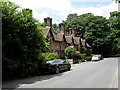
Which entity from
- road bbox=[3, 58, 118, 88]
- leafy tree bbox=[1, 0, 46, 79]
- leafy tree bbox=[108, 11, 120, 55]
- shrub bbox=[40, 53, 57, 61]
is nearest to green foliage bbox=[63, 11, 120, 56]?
leafy tree bbox=[108, 11, 120, 55]

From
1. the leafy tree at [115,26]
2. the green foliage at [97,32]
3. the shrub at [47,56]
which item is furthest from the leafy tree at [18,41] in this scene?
the green foliage at [97,32]

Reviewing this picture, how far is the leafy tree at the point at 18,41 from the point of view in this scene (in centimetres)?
1305

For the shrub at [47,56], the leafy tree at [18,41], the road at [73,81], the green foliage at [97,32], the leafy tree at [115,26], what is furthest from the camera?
the green foliage at [97,32]

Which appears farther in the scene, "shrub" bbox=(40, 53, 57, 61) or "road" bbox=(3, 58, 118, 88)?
"shrub" bbox=(40, 53, 57, 61)

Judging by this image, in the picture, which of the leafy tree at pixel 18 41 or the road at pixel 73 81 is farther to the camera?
the leafy tree at pixel 18 41

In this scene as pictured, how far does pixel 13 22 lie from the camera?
13.5 m

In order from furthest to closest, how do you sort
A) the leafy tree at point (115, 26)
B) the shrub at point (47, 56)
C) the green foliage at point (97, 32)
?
the green foliage at point (97, 32) < the leafy tree at point (115, 26) < the shrub at point (47, 56)

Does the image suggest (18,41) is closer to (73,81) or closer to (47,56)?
(73,81)

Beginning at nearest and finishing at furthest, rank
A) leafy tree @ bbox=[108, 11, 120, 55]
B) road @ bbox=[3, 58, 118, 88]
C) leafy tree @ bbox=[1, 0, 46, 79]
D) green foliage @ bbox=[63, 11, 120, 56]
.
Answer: road @ bbox=[3, 58, 118, 88]
leafy tree @ bbox=[1, 0, 46, 79]
leafy tree @ bbox=[108, 11, 120, 55]
green foliage @ bbox=[63, 11, 120, 56]

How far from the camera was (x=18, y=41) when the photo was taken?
13.4 meters

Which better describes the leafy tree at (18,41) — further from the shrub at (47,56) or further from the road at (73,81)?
the shrub at (47,56)

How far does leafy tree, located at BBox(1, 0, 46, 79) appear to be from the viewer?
42.8ft

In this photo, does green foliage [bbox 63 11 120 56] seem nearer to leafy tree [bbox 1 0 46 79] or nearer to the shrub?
the shrub

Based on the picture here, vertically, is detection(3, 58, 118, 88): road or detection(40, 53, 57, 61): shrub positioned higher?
detection(40, 53, 57, 61): shrub
